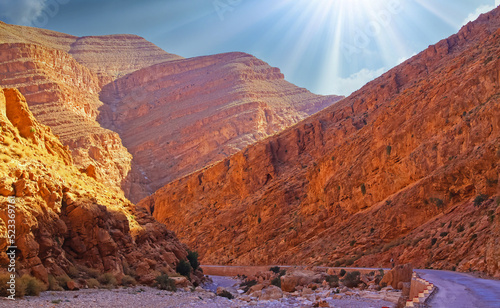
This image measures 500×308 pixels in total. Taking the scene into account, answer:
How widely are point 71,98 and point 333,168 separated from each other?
9155cm

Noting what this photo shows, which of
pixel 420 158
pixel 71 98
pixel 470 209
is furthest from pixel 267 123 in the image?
pixel 470 209

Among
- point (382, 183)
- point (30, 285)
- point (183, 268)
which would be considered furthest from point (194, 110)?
point (30, 285)

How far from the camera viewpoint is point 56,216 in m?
17.8

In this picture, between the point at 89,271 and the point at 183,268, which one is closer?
the point at 89,271

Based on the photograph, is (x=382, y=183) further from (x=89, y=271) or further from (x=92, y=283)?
(x=92, y=283)

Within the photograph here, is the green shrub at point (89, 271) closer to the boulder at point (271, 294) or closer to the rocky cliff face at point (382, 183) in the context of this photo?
the boulder at point (271, 294)

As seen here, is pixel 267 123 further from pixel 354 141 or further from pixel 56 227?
pixel 56 227

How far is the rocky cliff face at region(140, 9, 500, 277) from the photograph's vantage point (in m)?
24.3

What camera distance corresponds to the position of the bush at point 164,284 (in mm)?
20016

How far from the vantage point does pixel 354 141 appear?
4316 centimetres

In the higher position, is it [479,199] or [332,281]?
[479,199]

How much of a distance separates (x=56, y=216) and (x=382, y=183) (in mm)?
24837

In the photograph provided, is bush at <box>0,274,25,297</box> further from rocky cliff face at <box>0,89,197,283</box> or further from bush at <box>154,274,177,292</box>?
bush at <box>154,274,177,292</box>

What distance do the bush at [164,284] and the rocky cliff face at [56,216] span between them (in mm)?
409
